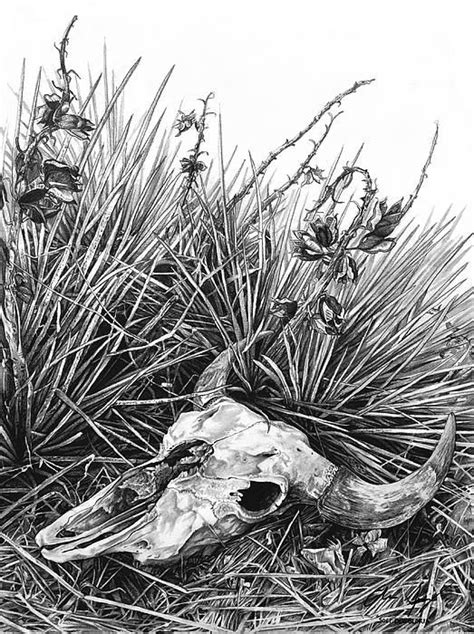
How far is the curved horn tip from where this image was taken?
Result: 0.85 metres

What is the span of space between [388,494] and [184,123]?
0.49 m

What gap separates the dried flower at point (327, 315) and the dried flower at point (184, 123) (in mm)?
263

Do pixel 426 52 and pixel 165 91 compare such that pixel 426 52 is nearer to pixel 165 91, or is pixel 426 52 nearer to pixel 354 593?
pixel 165 91

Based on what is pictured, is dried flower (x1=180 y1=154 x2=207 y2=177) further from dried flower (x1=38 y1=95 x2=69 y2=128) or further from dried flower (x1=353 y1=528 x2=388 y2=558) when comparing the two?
dried flower (x1=353 y1=528 x2=388 y2=558)

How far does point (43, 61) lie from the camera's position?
956 mm

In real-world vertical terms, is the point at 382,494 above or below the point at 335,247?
below

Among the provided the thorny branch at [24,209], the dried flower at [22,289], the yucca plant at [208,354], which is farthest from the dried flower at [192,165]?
the dried flower at [22,289]

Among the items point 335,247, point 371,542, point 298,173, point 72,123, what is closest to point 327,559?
point 371,542

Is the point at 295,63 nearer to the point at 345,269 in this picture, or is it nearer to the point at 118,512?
the point at 345,269

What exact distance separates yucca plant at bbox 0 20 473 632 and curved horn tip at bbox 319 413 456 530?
0.03m

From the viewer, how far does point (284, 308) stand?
0.87 m

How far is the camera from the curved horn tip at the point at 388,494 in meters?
0.85

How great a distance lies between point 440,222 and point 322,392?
0.85ft

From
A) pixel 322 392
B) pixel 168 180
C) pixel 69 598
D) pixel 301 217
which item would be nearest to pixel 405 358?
pixel 322 392
